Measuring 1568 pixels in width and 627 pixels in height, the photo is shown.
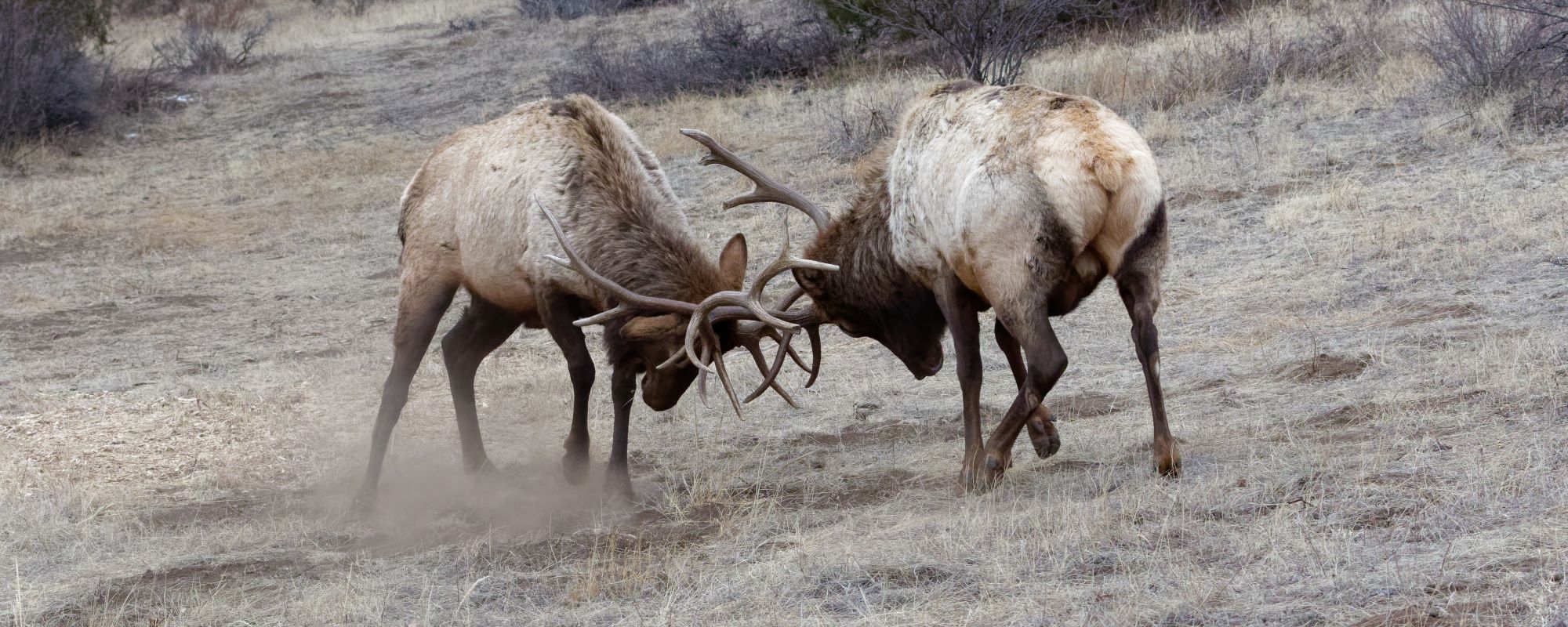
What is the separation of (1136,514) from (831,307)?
2175mm

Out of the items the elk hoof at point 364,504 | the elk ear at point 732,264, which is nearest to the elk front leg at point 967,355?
the elk ear at point 732,264

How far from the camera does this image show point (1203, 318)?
880 centimetres

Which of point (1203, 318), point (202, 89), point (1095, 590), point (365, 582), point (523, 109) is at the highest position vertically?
point (523, 109)

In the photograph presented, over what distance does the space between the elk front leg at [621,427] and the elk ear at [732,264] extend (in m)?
0.60

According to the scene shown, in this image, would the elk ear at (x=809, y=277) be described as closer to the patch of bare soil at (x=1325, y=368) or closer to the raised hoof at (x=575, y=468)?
the raised hoof at (x=575, y=468)

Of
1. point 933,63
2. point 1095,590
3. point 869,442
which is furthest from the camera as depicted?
point 933,63

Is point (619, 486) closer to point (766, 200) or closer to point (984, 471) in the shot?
point (766, 200)

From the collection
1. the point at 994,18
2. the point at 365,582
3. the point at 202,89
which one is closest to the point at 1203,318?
the point at 365,582

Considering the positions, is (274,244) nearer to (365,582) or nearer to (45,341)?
(45,341)

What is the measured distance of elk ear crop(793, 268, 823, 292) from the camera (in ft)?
22.7

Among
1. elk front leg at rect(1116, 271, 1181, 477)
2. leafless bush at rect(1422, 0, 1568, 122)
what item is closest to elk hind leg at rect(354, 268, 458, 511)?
elk front leg at rect(1116, 271, 1181, 477)

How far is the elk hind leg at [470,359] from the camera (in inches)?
299

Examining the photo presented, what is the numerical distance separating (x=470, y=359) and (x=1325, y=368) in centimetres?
421

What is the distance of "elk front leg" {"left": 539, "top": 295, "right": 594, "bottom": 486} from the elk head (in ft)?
3.27
